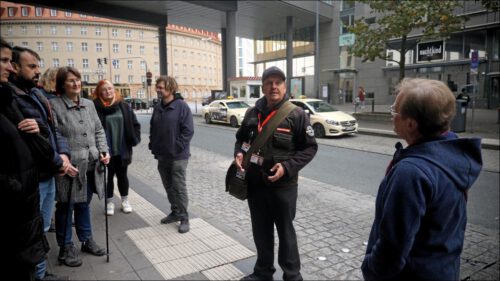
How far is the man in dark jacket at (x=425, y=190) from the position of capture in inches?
61.7

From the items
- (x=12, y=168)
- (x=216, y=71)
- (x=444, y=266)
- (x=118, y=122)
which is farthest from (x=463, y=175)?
(x=216, y=71)

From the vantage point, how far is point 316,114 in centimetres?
1525

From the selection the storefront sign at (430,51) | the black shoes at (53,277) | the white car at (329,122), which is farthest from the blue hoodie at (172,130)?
the storefront sign at (430,51)

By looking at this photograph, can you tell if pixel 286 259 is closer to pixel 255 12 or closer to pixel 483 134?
pixel 483 134

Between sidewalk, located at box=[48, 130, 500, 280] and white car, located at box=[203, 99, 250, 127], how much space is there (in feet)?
43.4

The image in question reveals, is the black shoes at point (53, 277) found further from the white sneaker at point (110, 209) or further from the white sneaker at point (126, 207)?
the white sneaker at point (126, 207)

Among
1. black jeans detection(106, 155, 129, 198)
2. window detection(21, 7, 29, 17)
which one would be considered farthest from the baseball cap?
window detection(21, 7, 29, 17)

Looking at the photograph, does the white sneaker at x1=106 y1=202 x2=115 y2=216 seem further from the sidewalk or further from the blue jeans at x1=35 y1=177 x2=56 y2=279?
the blue jeans at x1=35 y1=177 x2=56 y2=279

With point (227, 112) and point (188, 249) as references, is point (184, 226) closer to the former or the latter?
point (188, 249)

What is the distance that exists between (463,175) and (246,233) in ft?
11.7

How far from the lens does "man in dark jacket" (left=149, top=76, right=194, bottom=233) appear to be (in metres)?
4.75

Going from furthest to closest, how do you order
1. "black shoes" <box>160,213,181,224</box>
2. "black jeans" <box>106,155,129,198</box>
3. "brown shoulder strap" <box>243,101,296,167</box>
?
"black jeans" <box>106,155,129,198</box> < "black shoes" <box>160,213,181,224</box> < "brown shoulder strap" <box>243,101,296,167</box>

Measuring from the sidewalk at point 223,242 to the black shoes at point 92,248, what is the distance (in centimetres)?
6

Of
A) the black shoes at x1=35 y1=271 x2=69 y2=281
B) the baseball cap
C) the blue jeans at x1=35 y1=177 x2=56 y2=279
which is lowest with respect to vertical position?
the black shoes at x1=35 y1=271 x2=69 y2=281
